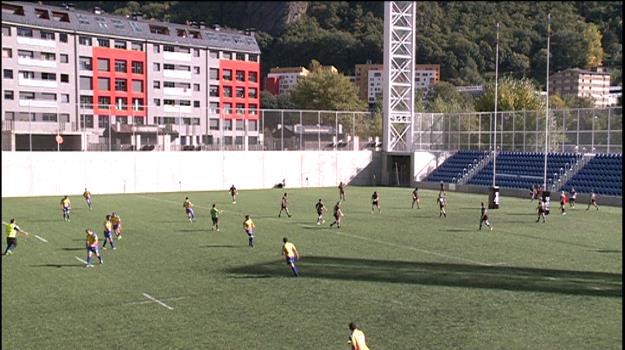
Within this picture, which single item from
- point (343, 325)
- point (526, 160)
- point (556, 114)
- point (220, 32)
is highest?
point (220, 32)

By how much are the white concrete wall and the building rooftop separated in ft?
123

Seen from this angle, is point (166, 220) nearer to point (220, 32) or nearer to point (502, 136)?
point (502, 136)

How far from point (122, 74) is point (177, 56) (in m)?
9.82

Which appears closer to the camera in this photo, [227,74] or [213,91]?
[213,91]

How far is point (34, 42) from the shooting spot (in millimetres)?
82000

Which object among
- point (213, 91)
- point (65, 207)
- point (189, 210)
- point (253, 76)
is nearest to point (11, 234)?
point (65, 207)

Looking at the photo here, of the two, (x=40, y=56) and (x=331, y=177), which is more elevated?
(x=40, y=56)

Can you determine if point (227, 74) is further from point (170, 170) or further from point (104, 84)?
point (170, 170)

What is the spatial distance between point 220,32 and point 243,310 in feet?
305

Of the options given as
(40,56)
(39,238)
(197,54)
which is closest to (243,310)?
(39,238)

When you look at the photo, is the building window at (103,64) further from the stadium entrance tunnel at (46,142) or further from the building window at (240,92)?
the stadium entrance tunnel at (46,142)

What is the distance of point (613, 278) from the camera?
18938 mm

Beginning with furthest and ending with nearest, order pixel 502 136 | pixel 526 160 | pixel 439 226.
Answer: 1. pixel 502 136
2. pixel 526 160
3. pixel 439 226

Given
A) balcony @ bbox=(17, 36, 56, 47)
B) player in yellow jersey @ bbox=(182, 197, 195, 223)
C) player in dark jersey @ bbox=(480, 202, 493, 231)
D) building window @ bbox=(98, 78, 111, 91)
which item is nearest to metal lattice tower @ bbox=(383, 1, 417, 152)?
player in dark jersey @ bbox=(480, 202, 493, 231)
